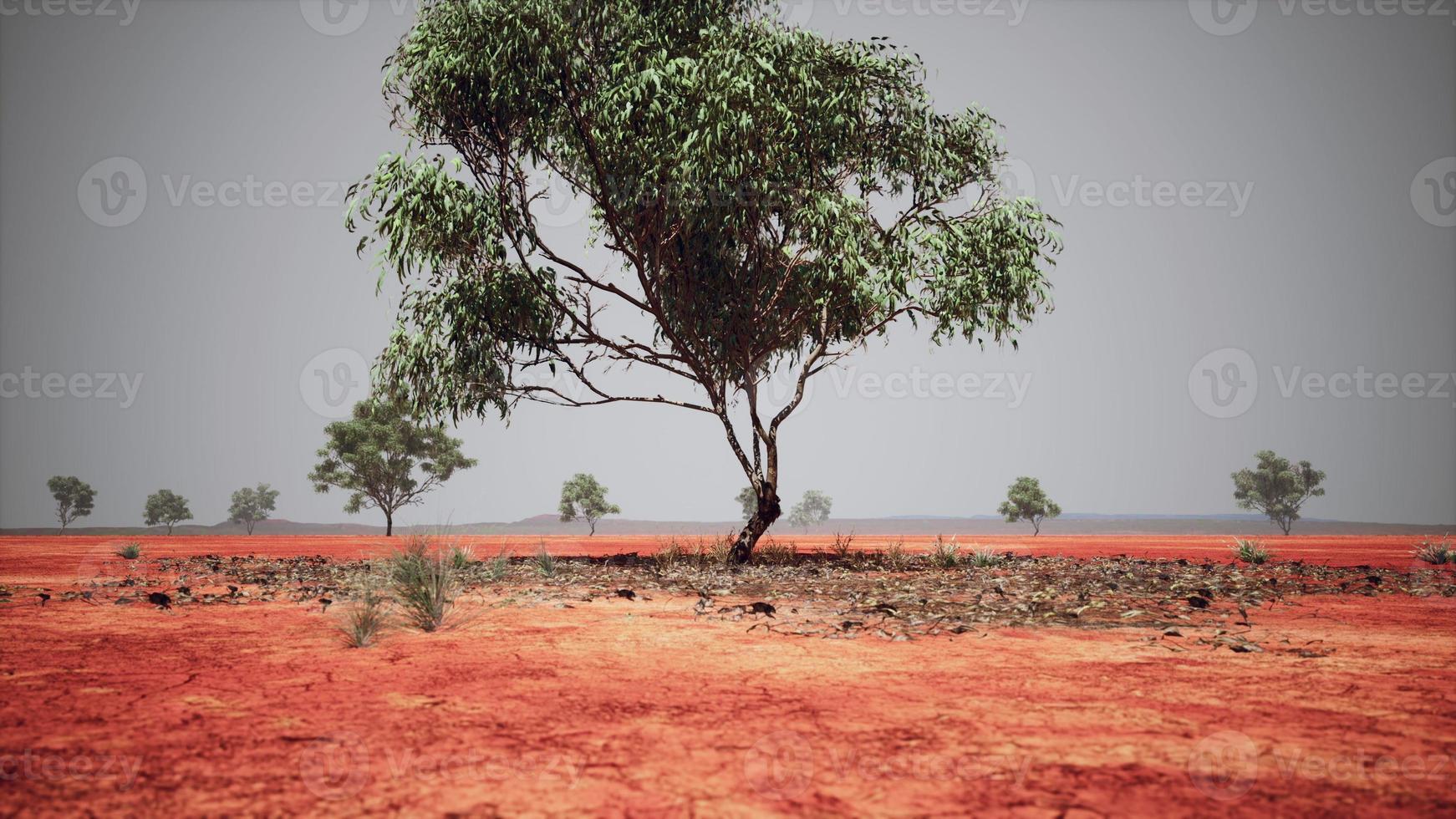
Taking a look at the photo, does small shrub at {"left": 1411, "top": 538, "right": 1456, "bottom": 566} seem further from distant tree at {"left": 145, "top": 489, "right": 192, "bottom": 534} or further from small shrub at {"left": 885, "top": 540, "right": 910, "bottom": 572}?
distant tree at {"left": 145, "top": 489, "right": 192, "bottom": 534}

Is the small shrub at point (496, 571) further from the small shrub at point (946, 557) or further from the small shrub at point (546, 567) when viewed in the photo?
the small shrub at point (946, 557)

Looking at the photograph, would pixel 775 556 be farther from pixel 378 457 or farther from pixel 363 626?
pixel 378 457

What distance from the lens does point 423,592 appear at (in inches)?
346

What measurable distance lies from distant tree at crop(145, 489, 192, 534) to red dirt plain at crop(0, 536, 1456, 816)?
374 feet

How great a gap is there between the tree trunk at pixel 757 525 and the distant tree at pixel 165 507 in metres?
110

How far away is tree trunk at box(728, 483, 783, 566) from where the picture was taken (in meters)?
18.6

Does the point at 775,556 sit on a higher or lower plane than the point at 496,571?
lower

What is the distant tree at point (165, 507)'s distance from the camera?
10038 cm

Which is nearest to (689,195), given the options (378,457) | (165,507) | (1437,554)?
(1437,554)

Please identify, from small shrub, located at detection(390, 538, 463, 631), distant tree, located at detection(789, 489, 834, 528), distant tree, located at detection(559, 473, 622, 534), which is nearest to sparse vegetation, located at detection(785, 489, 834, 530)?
distant tree, located at detection(789, 489, 834, 528)

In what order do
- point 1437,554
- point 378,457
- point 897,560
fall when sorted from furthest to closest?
point 378,457 < point 1437,554 < point 897,560

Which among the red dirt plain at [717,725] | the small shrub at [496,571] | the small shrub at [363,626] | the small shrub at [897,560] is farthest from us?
the small shrub at [897,560]

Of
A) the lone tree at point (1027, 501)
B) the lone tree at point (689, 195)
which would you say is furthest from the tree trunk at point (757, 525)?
the lone tree at point (1027, 501)

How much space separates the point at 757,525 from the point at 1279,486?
81168 mm
